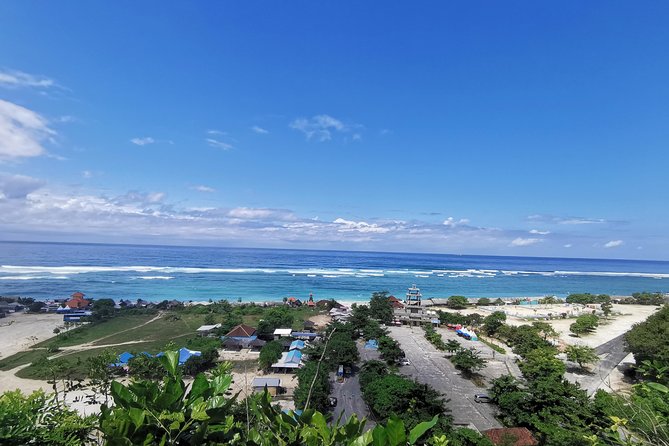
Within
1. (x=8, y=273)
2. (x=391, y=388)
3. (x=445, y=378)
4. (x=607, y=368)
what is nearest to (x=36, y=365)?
(x=391, y=388)

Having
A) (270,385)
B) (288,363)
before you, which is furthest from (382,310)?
(270,385)

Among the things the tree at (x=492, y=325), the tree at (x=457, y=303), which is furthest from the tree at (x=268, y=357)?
the tree at (x=457, y=303)

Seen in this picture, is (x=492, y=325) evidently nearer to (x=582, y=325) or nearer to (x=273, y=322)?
(x=582, y=325)

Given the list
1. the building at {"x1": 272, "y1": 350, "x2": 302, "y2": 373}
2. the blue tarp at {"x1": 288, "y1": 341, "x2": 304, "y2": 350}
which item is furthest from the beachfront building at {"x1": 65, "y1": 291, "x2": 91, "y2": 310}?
the building at {"x1": 272, "y1": 350, "x2": 302, "y2": 373}

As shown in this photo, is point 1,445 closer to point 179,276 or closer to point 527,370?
point 527,370

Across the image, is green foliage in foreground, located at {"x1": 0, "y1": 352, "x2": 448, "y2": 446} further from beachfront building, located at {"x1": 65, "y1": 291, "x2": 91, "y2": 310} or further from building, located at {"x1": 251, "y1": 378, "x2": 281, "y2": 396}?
beachfront building, located at {"x1": 65, "y1": 291, "x2": 91, "y2": 310}

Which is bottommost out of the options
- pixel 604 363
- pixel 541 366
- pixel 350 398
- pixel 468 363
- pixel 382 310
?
pixel 350 398
